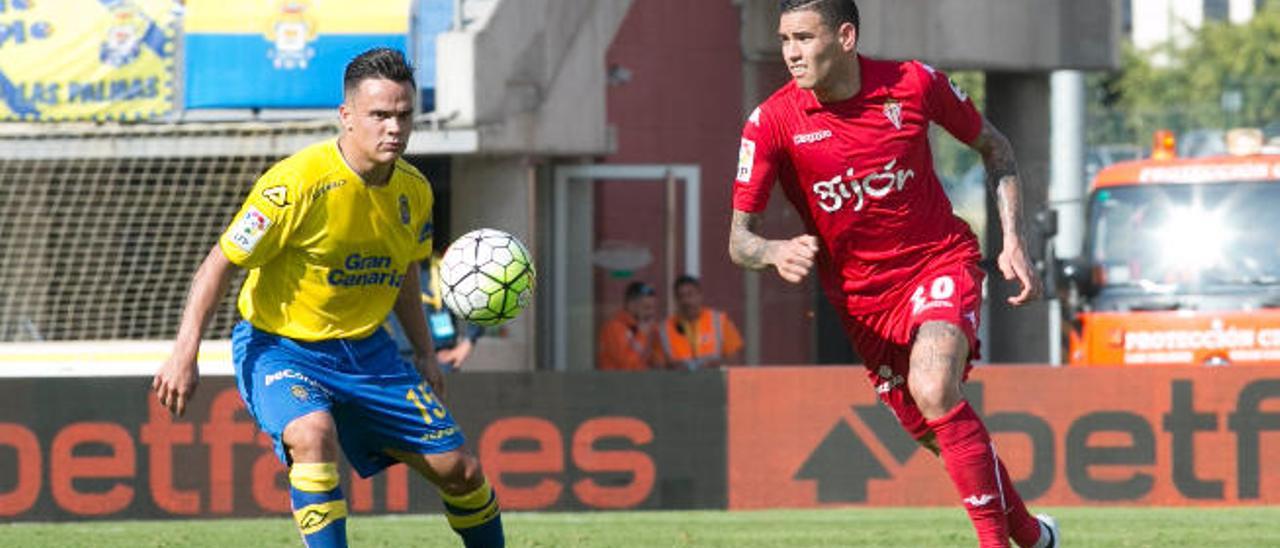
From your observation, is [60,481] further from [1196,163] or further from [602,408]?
[1196,163]

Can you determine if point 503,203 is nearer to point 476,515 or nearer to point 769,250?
point 476,515

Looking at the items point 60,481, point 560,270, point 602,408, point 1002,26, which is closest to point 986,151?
point 602,408

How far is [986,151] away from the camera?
9469 mm

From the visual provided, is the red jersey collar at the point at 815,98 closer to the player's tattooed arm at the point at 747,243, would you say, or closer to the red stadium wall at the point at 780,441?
the player's tattooed arm at the point at 747,243

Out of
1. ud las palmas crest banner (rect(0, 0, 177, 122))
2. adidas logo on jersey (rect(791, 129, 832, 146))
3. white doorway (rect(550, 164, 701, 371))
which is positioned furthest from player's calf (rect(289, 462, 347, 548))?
white doorway (rect(550, 164, 701, 371))

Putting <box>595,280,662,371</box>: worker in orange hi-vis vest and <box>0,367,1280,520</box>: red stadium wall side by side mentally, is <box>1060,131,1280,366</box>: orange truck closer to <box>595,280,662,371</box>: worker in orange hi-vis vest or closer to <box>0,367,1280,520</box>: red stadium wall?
<box>595,280,662,371</box>: worker in orange hi-vis vest

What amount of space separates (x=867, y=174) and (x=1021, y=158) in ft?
59.7

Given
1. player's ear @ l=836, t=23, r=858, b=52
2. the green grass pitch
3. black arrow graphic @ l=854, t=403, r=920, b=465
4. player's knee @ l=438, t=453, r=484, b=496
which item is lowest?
the green grass pitch

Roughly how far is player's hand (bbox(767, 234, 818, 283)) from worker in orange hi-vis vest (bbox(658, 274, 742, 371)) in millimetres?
10580

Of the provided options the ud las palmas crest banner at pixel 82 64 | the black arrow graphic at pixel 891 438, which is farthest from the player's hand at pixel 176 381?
the ud las palmas crest banner at pixel 82 64

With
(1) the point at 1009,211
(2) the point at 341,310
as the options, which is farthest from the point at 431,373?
(1) the point at 1009,211

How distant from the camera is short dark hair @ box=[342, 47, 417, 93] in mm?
8789

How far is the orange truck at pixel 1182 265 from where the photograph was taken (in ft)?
63.4

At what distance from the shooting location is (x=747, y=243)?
8.99m
